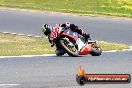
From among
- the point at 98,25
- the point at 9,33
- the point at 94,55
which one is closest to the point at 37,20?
the point at 98,25

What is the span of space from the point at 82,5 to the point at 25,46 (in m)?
16.0

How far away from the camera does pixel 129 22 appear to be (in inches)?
1147

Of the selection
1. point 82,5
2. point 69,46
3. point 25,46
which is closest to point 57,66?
point 69,46

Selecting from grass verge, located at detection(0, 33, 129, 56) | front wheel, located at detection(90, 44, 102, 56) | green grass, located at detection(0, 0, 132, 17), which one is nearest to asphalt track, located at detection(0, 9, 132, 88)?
front wheel, located at detection(90, 44, 102, 56)

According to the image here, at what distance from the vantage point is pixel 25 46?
19.1 meters

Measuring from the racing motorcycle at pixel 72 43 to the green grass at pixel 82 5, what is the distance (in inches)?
611

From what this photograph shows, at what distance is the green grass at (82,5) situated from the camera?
32.2m

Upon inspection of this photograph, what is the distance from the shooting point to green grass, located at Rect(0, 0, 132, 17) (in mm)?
32150

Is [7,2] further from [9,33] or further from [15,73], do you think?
[15,73]

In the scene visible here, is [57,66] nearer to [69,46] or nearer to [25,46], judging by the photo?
[69,46]

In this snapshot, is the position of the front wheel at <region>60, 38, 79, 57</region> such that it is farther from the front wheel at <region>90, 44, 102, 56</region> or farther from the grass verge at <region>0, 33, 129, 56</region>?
the grass verge at <region>0, 33, 129, 56</region>

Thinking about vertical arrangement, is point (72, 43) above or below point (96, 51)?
above

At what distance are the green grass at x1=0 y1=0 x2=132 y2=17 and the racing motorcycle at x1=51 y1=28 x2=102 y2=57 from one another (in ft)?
50.9

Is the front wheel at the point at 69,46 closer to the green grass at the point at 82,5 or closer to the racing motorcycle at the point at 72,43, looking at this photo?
the racing motorcycle at the point at 72,43
